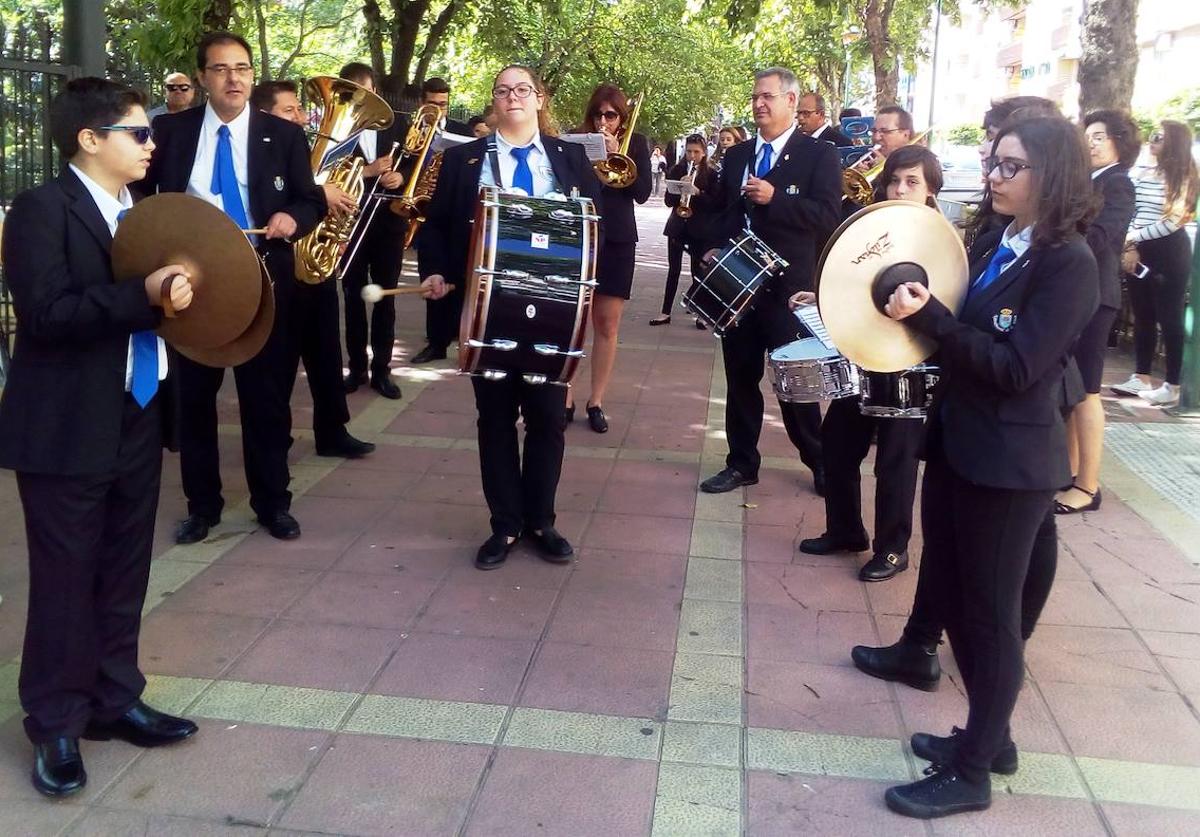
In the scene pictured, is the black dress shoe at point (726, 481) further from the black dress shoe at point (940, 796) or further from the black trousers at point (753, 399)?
the black dress shoe at point (940, 796)

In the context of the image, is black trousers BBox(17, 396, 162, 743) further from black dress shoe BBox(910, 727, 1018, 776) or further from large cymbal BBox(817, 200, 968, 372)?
black dress shoe BBox(910, 727, 1018, 776)

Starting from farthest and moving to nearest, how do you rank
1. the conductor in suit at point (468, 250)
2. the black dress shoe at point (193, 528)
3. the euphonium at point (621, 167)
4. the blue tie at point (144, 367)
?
the euphonium at point (621, 167)
the black dress shoe at point (193, 528)
the conductor in suit at point (468, 250)
the blue tie at point (144, 367)

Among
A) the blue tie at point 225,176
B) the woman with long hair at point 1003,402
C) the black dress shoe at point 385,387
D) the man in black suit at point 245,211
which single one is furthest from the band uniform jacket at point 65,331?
the black dress shoe at point 385,387

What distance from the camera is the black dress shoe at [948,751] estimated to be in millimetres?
3254

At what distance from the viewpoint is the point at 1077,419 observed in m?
5.63

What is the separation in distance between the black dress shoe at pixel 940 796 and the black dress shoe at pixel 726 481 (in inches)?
110

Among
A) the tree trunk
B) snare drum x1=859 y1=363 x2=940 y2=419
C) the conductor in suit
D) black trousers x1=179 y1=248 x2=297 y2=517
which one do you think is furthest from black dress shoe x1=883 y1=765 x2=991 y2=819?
the tree trunk

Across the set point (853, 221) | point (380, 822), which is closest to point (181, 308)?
point (380, 822)

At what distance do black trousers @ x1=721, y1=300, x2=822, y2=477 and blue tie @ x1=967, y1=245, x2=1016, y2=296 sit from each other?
2.40 metres

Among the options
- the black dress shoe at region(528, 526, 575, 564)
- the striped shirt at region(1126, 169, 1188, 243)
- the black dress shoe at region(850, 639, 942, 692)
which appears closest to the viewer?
the black dress shoe at region(850, 639, 942, 692)

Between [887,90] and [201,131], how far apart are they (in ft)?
71.8

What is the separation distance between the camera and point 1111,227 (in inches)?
208

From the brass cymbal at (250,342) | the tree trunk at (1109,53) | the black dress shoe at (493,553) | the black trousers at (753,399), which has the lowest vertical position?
the black dress shoe at (493,553)

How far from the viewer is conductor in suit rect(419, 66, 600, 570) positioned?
4652 mm
